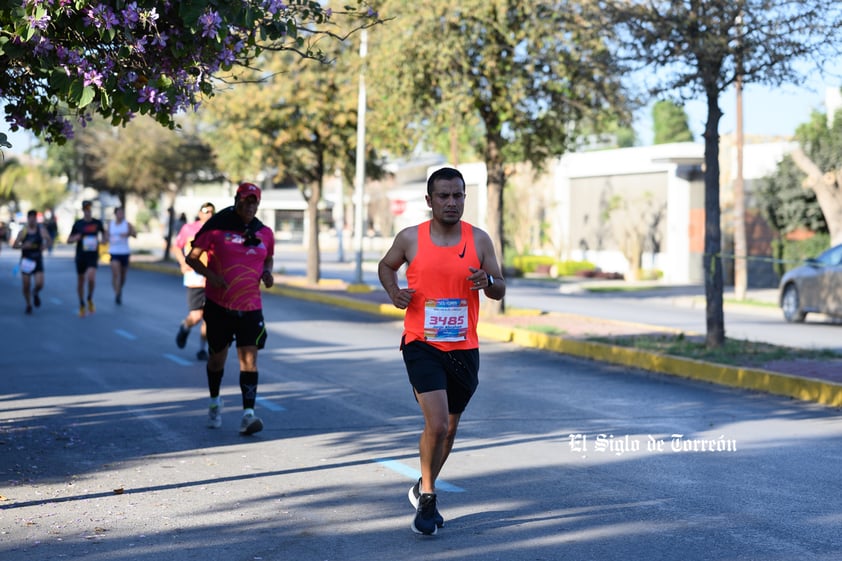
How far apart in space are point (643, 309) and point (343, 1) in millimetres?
9507

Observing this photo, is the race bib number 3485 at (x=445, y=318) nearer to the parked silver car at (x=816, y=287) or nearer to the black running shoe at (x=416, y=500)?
the black running shoe at (x=416, y=500)

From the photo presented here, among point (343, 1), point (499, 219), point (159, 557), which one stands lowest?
point (159, 557)

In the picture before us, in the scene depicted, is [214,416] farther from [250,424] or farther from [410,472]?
[410,472]

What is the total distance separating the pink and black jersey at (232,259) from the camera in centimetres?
999

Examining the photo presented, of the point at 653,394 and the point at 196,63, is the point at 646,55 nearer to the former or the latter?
the point at 653,394

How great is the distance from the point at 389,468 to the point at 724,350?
7.69 m

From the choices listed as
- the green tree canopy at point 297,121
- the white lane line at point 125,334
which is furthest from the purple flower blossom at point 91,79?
the green tree canopy at point 297,121

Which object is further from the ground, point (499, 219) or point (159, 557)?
point (499, 219)

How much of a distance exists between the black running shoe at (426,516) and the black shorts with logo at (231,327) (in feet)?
11.6

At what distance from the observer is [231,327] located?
10.0 meters

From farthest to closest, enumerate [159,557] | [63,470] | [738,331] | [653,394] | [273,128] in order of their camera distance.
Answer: [273,128], [738,331], [653,394], [63,470], [159,557]

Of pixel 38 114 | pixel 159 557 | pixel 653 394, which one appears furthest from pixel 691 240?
pixel 159 557

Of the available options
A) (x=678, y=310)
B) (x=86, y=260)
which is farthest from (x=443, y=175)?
(x=678, y=310)

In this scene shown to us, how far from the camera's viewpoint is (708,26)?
15195mm
